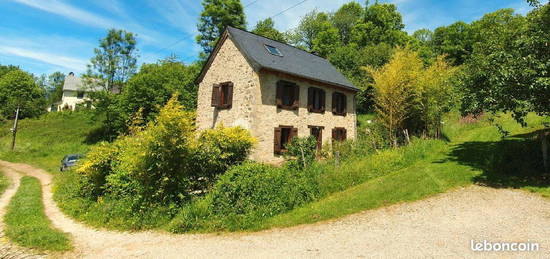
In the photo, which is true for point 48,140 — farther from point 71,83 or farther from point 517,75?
point 517,75

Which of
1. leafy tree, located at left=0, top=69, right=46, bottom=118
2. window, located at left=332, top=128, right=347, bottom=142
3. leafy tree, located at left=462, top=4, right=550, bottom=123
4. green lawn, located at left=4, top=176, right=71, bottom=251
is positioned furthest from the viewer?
leafy tree, located at left=0, top=69, right=46, bottom=118

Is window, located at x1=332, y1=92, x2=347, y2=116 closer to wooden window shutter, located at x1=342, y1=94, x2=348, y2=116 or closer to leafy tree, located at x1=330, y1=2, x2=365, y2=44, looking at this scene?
wooden window shutter, located at x1=342, y1=94, x2=348, y2=116

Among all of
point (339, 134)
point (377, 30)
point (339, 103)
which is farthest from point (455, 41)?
point (339, 134)

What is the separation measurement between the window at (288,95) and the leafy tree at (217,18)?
63.0 ft

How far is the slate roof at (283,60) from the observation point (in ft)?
51.0

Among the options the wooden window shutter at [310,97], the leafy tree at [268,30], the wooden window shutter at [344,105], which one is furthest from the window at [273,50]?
the leafy tree at [268,30]

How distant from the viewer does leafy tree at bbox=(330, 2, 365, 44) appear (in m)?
45.0

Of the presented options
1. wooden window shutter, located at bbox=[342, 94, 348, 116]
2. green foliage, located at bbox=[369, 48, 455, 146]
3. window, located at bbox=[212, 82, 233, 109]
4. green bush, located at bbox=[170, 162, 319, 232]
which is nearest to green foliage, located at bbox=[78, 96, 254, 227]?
green bush, located at bbox=[170, 162, 319, 232]

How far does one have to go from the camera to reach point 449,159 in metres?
12.2

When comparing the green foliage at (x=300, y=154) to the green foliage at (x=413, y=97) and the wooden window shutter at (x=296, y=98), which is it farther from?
the green foliage at (x=413, y=97)

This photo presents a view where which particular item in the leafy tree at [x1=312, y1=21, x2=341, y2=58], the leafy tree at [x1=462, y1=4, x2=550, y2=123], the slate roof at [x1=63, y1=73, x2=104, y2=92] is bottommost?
the leafy tree at [x1=462, y1=4, x2=550, y2=123]

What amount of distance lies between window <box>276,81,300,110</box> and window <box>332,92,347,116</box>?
3598 millimetres

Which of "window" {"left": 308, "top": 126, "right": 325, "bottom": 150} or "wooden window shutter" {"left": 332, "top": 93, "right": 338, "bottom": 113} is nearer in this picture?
"window" {"left": 308, "top": 126, "right": 325, "bottom": 150}

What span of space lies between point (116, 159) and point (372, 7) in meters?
38.3
